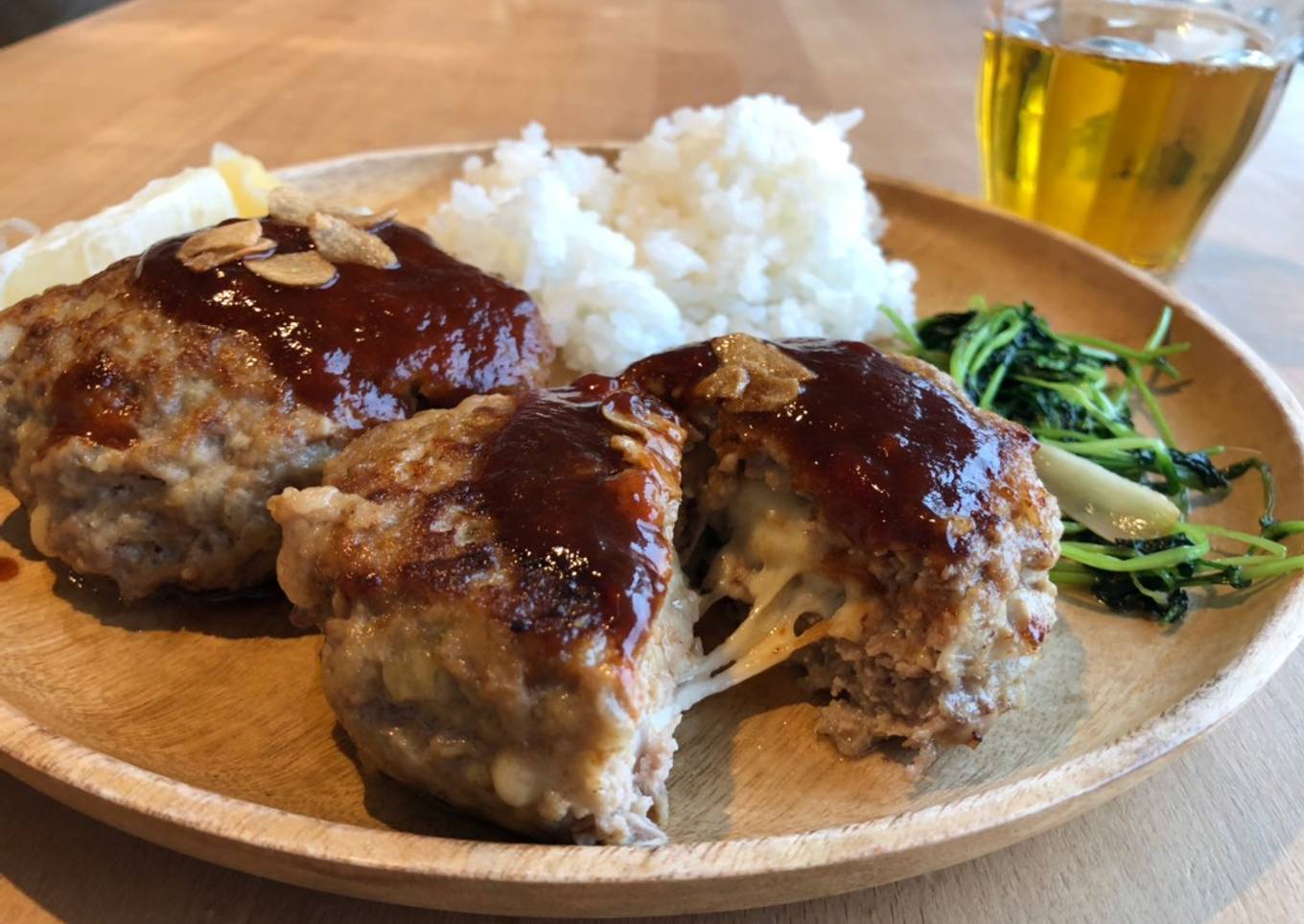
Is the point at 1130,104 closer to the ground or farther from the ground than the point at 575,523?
closer to the ground

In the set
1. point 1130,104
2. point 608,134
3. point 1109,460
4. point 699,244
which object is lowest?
point 608,134

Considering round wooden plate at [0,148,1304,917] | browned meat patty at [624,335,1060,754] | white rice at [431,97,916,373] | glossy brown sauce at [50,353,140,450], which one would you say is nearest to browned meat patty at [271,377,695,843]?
round wooden plate at [0,148,1304,917]

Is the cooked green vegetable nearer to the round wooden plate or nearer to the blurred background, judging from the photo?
the round wooden plate

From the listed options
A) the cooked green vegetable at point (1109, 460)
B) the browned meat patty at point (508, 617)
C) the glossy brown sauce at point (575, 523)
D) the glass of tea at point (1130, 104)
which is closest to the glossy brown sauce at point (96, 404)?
the browned meat patty at point (508, 617)

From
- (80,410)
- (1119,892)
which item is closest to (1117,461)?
(1119,892)

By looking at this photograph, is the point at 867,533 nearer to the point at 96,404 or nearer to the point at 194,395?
the point at 194,395

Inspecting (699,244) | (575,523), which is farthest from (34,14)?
(575,523)
